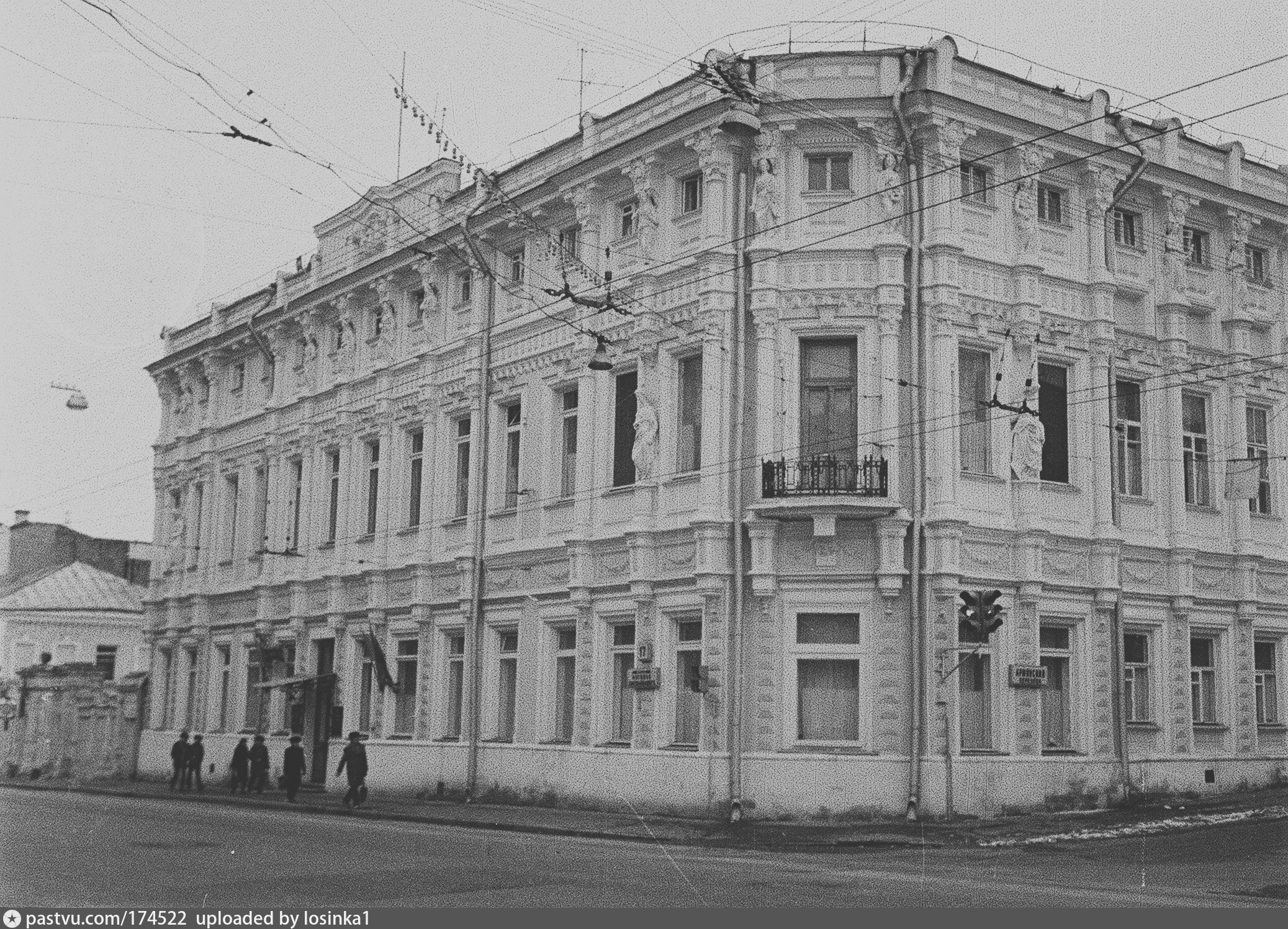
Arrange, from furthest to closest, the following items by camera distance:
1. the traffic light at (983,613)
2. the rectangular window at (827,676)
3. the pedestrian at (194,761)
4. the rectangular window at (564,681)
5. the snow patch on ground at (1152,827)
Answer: the pedestrian at (194,761), the rectangular window at (564,681), the rectangular window at (827,676), the traffic light at (983,613), the snow patch on ground at (1152,827)

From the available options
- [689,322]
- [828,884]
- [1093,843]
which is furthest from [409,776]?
[828,884]

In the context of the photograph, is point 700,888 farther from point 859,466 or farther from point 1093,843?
point 859,466

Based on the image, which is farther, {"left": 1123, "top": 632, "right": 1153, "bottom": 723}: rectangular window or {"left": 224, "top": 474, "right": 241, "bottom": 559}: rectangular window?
{"left": 224, "top": 474, "right": 241, "bottom": 559}: rectangular window

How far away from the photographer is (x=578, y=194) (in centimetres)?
3209

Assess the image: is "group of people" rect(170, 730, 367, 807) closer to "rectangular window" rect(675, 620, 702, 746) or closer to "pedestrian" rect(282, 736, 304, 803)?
"pedestrian" rect(282, 736, 304, 803)

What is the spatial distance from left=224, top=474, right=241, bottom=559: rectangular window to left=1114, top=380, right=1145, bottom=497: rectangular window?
2511 centimetres

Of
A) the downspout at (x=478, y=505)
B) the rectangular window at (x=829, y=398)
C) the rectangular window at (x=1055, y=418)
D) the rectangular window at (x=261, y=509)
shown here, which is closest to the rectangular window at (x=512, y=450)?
the downspout at (x=478, y=505)

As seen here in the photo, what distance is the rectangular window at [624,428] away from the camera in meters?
30.8

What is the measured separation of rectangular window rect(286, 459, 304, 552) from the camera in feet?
138

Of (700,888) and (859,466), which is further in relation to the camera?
(859,466)

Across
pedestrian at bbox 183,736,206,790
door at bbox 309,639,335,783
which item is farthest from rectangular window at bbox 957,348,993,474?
pedestrian at bbox 183,736,206,790

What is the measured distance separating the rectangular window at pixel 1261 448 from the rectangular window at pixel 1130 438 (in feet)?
11.1

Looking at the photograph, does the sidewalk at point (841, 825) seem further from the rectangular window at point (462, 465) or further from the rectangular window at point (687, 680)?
the rectangular window at point (462, 465)

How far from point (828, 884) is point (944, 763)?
1102 cm
